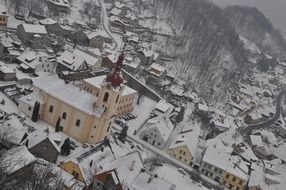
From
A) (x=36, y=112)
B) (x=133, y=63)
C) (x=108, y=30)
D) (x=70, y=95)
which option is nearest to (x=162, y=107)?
(x=133, y=63)

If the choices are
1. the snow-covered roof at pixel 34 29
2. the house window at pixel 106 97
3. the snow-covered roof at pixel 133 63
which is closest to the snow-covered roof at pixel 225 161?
the house window at pixel 106 97

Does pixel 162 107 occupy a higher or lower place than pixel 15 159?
lower

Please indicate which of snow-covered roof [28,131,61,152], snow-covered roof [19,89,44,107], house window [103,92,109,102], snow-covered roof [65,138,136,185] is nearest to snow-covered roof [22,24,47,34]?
snow-covered roof [19,89,44,107]

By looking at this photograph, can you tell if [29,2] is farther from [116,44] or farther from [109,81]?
[109,81]

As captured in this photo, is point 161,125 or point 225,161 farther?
point 161,125

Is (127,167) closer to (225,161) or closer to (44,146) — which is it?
(44,146)

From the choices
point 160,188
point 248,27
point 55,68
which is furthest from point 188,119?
point 248,27
